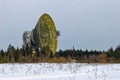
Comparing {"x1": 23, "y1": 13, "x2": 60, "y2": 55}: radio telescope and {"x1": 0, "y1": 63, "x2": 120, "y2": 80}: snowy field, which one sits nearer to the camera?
{"x1": 0, "y1": 63, "x2": 120, "y2": 80}: snowy field

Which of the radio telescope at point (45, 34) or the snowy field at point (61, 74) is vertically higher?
the radio telescope at point (45, 34)

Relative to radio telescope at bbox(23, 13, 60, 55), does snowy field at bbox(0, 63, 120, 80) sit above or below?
below

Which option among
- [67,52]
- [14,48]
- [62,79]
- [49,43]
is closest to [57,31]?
[49,43]

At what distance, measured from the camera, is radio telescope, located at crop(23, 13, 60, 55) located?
70250mm

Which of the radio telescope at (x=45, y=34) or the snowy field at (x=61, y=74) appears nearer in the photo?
the snowy field at (x=61, y=74)

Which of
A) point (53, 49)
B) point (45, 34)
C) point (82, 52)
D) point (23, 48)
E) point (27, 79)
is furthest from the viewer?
point (82, 52)

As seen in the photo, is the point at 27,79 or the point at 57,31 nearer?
the point at 27,79

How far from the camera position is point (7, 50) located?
7850cm

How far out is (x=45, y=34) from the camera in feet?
234

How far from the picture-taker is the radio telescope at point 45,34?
230 feet

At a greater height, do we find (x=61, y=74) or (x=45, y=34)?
(x=45, y=34)

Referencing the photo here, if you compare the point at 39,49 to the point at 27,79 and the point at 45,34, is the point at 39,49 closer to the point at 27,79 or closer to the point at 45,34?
the point at 45,34

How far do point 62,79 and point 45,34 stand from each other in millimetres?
53931

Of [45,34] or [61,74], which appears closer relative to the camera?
[61,74]
